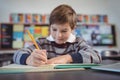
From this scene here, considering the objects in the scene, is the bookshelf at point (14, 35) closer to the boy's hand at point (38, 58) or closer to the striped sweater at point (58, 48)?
the striped sweater at point (58, 48)

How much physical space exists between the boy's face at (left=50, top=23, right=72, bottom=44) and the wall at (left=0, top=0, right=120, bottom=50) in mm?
1497

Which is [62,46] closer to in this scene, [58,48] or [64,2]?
[58,48]

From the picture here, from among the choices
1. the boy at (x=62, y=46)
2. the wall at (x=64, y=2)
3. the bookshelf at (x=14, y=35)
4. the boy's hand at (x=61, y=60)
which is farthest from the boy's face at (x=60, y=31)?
the wall at (x=64, y=2)

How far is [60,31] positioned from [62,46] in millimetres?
117

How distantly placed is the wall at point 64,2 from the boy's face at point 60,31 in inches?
58.9

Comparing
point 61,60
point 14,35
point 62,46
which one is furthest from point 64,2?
point 61,60

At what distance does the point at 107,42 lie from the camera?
2535 millimetres

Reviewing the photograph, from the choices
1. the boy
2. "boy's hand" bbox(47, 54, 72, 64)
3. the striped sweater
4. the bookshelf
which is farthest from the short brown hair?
the bookshelf

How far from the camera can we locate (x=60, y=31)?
0.97 metres

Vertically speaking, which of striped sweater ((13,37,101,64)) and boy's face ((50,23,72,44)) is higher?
boy's face ((50,23,72,44))

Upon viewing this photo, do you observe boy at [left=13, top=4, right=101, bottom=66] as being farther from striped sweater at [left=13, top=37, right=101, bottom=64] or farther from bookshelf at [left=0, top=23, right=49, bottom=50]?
bookshelf at [left=0, top=23, right=49, bottom=50]

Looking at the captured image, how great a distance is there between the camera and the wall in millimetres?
2365

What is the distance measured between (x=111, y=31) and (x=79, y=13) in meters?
0.51

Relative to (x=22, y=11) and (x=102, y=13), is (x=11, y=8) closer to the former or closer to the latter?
(x=22, y=11)
